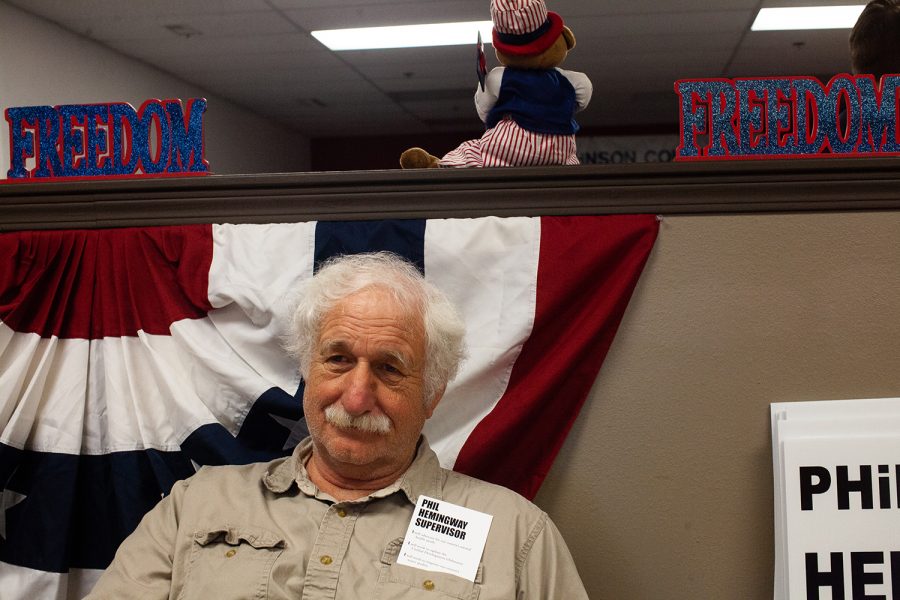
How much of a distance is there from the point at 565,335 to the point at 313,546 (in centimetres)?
66

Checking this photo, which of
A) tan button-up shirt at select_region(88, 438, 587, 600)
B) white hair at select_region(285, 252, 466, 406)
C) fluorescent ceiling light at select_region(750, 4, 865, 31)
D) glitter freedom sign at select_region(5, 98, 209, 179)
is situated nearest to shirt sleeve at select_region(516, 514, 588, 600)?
tan button-up shirt at select_region(88, 438, 587, 600)

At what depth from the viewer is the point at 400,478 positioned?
146 cm

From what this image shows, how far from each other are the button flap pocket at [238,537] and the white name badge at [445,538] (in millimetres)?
229

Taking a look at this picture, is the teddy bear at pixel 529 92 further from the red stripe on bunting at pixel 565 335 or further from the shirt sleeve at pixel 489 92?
the red stripe on bunting at pixel 565 335

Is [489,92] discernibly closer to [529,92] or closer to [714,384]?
[529,92]

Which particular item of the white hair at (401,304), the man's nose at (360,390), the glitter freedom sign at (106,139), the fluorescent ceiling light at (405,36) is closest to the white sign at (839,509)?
the white hair at (401,304)

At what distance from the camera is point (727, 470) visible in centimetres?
165

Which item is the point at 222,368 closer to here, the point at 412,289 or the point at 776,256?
the point at 412,289

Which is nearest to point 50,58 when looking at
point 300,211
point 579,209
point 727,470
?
point 300,211

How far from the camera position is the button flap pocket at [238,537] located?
4.63 feet

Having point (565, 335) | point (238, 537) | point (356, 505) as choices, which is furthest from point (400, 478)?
point (565, 335)

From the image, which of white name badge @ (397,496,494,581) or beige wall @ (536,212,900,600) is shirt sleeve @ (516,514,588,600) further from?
beige wall @ (536,212,900,600)

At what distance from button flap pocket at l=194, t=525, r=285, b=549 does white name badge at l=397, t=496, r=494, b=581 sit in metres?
0.23

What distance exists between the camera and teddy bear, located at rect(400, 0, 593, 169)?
1722 millimetres
